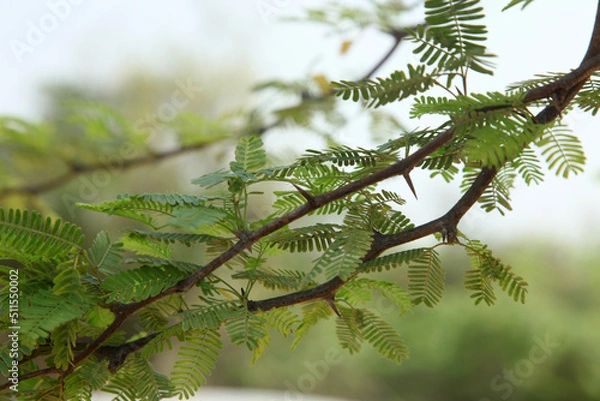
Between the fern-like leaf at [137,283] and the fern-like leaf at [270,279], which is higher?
the fern-like leaf at [270,279]

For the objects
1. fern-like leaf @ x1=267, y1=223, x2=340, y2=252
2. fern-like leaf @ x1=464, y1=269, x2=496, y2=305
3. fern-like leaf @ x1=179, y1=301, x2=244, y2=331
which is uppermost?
fern-like leaf @ x1=464, y1=269, x2=496, y2=305

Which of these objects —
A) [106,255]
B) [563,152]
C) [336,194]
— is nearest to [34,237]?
[106,255]

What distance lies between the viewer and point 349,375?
2.86 meters

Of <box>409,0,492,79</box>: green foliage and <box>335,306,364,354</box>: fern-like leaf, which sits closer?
<box>409,0,492,79</box>: green foliage

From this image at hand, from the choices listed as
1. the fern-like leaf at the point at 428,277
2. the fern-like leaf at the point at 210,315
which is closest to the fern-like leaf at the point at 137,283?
the fern-like leaf at the point at 210,315

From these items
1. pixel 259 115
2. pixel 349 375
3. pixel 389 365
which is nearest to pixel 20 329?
pixel 259 115

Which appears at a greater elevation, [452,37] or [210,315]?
[452,37]

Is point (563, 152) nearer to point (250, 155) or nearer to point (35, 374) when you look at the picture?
point (250, 155)

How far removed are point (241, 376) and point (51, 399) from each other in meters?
2.94

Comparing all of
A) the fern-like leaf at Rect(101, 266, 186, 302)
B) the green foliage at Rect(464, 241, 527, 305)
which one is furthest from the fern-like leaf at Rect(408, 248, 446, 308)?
the fern-like leaf at Rect(101, 266, 186, 302)

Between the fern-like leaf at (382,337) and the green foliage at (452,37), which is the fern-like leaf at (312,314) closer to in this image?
the fern-like leaf at (382,337)

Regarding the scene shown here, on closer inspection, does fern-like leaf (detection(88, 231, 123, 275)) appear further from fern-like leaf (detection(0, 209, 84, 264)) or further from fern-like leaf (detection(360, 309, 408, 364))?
fern-like leaf (detection(360, 309, 408, 364))

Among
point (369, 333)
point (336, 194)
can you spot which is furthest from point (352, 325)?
point (336, 194)

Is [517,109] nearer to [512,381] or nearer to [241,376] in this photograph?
[512,381]
